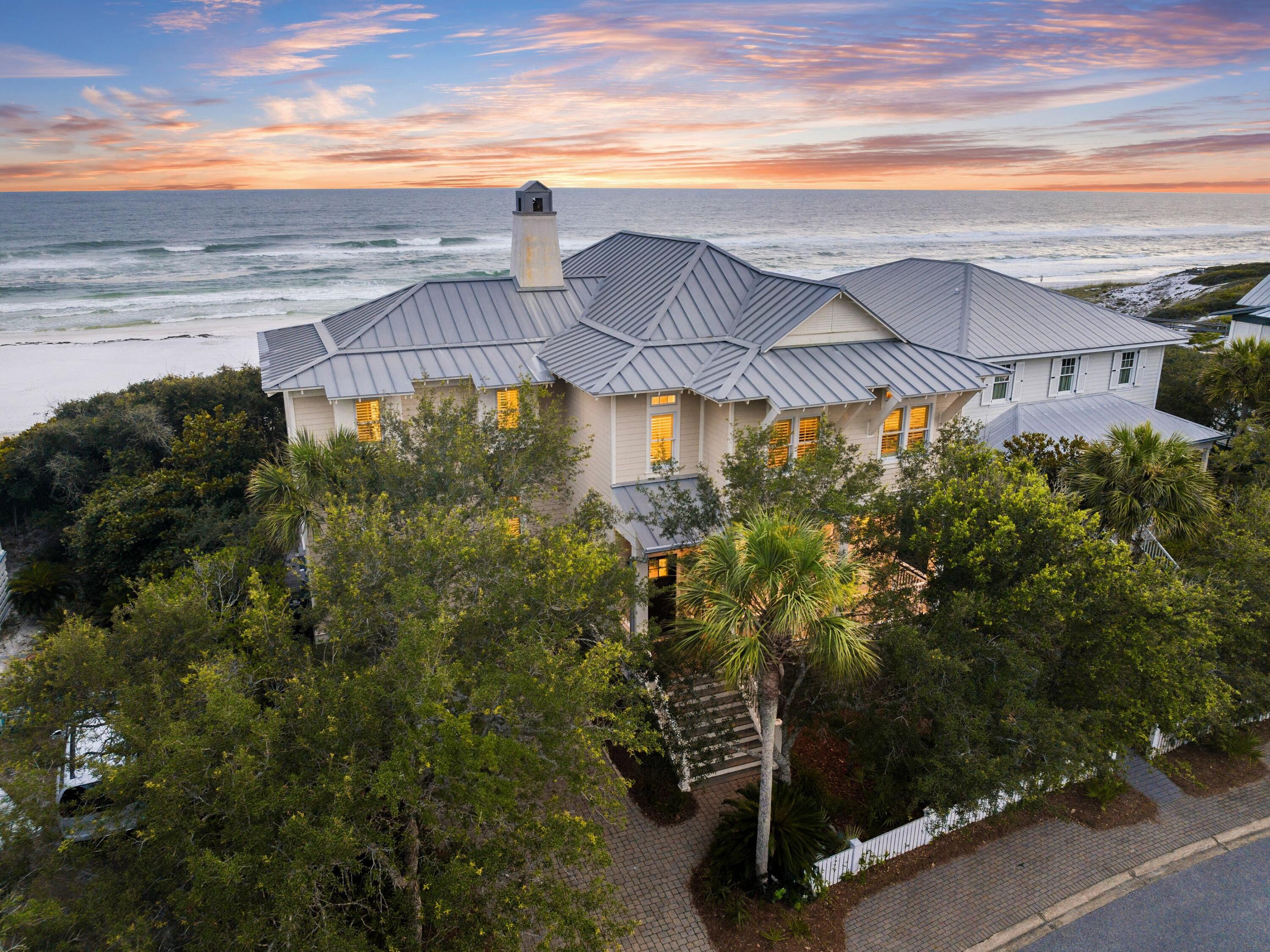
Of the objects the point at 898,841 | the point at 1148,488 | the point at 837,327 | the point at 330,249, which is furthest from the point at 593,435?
the point at 330,249

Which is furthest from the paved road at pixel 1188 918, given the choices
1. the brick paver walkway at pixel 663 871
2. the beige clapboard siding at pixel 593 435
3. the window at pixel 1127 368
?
the window at pixel 1127 368

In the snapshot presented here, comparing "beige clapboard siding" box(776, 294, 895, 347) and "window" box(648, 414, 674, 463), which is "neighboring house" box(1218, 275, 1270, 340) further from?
"window" box(648, 414, 674, 463)

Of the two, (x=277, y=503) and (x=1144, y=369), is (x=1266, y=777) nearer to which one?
(x=1144, y=369)

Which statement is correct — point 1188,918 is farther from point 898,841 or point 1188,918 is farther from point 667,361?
point 667,361

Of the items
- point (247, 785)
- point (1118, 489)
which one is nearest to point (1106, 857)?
point (1118, 489)

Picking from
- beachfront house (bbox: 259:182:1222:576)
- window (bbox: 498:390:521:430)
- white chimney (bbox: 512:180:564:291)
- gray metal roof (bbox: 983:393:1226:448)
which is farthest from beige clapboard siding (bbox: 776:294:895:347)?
white chimney (bbox: 512:180:564:291)

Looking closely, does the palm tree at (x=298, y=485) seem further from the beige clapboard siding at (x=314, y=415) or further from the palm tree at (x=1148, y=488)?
the palm tree at (x=1148, y=488)
